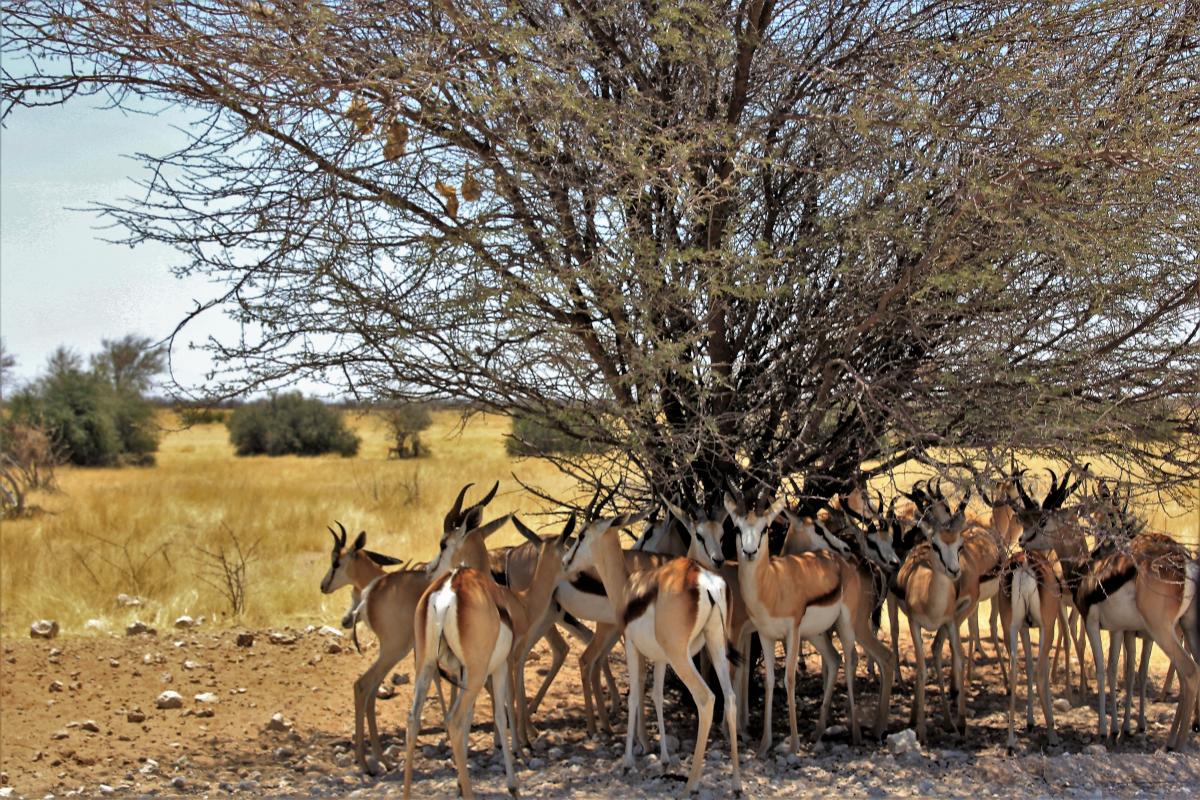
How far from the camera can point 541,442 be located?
11.1m

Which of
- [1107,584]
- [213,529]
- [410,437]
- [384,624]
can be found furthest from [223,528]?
[410,437]

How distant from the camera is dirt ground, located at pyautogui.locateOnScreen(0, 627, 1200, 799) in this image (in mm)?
7070

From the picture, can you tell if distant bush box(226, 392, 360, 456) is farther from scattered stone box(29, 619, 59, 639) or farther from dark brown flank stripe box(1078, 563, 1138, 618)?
dark brown flank stripe box(1078, 563, 1138, 618)

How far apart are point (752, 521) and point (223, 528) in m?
12.9

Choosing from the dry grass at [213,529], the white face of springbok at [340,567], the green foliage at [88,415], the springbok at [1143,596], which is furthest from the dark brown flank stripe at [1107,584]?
the green foliage at [88,415]

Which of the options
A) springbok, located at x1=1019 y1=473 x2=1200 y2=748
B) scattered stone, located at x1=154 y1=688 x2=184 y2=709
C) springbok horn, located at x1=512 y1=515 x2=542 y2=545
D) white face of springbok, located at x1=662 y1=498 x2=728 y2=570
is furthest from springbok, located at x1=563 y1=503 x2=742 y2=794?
scattered stone, located at x1=154 y1=688 x2=184 y2=709

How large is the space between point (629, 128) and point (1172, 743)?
5344mm

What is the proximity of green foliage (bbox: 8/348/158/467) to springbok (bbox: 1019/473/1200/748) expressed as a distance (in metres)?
29.9

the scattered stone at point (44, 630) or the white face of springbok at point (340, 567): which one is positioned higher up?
the white face of springbok at point (340, 567)

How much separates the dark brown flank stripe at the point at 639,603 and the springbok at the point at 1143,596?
2592mm

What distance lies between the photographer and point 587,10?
8.00 m

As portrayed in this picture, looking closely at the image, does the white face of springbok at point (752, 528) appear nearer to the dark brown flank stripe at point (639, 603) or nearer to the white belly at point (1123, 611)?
the dark brown flank stripe at point (639, 603)

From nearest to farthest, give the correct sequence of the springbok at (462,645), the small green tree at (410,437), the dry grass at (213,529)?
the springbok at (462,645)
the dry grass at (213,529)
the small green tree at (410,437)

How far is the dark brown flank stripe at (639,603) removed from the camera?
6.96 meters
